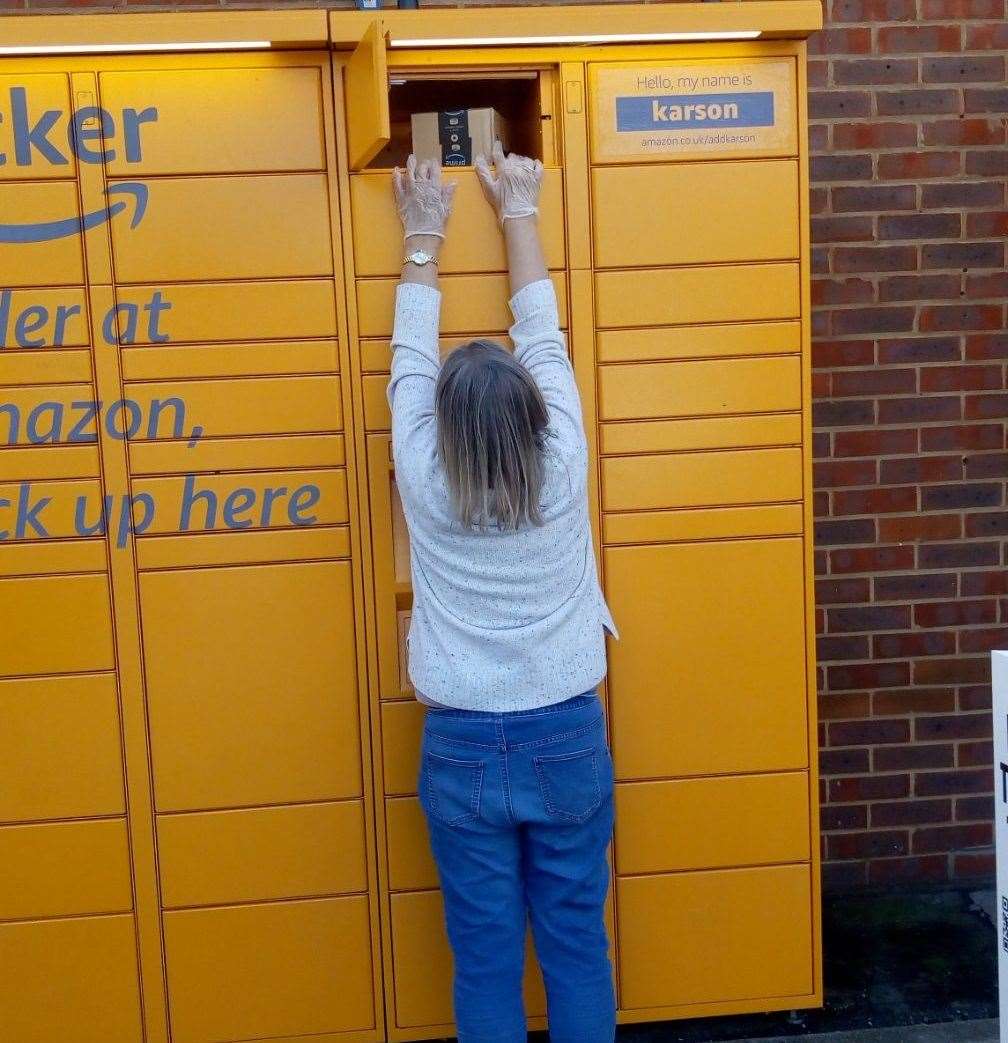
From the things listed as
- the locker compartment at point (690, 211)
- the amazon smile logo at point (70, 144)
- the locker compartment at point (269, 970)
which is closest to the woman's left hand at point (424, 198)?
the locker compartment at point (690, 211)

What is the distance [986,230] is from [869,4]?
2.68 ft

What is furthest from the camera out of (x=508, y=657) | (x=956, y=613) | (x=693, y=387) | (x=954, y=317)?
(x=956, y=613)

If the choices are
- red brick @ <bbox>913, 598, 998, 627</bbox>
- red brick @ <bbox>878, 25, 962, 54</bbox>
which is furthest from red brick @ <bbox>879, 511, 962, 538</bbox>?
red brick @ <bbox>878, 25, 962, 54</bbox>

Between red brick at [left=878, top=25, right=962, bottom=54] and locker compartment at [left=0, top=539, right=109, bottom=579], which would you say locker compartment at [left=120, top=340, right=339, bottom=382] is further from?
red brick at [left=878, top=25, right=962, bottom=54]

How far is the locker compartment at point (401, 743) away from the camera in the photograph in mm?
3137

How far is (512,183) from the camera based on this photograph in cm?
291

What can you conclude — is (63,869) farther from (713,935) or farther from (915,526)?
(915,526)

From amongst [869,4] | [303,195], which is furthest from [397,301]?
[869,4]

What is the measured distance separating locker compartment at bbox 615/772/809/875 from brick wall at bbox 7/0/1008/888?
96 cm

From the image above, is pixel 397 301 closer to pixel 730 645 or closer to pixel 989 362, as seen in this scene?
pixel 730 645

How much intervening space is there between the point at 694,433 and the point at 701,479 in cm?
12

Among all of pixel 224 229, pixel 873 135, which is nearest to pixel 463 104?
pixel 224 229

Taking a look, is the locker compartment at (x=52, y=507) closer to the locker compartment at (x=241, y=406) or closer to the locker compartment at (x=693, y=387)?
the locker compartment at (x=241, y=406)

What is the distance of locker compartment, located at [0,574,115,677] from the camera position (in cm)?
300
